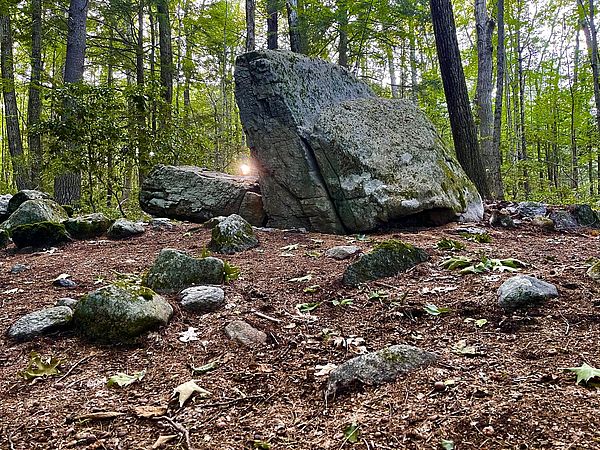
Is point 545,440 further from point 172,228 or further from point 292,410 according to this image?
point 172,228

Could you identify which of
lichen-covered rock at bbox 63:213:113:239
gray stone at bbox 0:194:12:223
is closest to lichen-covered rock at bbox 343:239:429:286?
lichen-covered rock at bbox 63:213:113:239

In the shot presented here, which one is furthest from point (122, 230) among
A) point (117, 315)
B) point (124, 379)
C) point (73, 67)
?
point (73, 67)

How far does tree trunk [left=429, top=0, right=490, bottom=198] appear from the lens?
650 cm

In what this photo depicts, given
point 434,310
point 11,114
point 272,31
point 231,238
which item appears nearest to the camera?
point 434,310

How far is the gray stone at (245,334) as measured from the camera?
7.72ft

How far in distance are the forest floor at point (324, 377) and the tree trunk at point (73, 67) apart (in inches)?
227

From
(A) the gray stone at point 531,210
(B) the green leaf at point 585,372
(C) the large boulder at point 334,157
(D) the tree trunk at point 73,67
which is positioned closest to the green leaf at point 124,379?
(B) the green leaf at point 585,372

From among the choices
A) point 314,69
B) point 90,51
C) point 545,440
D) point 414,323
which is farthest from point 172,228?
point 90,51

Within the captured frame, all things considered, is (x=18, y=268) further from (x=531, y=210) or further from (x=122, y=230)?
(x=531, y=210)

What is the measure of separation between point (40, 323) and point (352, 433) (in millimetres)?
2075

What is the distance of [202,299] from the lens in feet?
9.31

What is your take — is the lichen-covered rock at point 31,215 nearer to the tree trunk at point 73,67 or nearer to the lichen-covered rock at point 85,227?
the lichen-covered rock at point 85,227

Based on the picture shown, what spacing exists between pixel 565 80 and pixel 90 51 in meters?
21.5

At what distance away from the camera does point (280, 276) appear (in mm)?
3486
